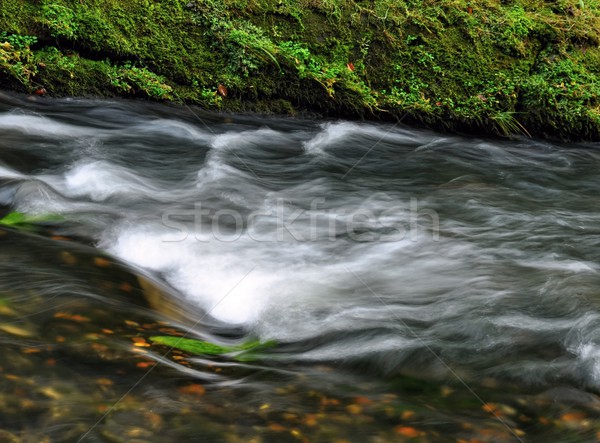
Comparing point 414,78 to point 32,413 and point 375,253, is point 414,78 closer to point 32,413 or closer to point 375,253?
point 375,253

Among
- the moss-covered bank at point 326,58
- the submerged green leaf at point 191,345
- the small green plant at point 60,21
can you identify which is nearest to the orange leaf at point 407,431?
the submerged green leaf at point 191,345

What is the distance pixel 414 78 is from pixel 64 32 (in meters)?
4.25

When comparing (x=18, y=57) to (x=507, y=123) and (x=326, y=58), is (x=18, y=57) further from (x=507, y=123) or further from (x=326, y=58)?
(x=507, y=123)

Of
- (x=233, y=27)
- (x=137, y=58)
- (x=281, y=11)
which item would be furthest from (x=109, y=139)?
(x=281, y=11)

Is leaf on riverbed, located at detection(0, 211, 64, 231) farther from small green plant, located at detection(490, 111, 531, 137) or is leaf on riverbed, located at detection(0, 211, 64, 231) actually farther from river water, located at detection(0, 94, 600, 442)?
small green plant, located at detection(490, 111, 531, 137)

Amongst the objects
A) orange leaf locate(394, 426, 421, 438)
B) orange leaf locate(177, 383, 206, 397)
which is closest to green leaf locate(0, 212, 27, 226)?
orange leaf locate(177, 383, 206, 397)

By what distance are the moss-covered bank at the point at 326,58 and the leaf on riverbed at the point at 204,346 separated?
4.64 meters

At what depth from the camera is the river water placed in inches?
97.3

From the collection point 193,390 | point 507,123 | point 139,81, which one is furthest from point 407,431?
point 507,123

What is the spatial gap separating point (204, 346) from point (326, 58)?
215 inches

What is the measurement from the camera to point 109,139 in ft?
21.8

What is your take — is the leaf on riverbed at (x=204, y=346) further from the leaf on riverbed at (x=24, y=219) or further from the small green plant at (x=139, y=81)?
the small green plant at (x=139, y=81)

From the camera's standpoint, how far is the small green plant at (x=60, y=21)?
7.04 meters

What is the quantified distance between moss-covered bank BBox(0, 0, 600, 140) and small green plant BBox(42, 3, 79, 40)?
0.01 meters
